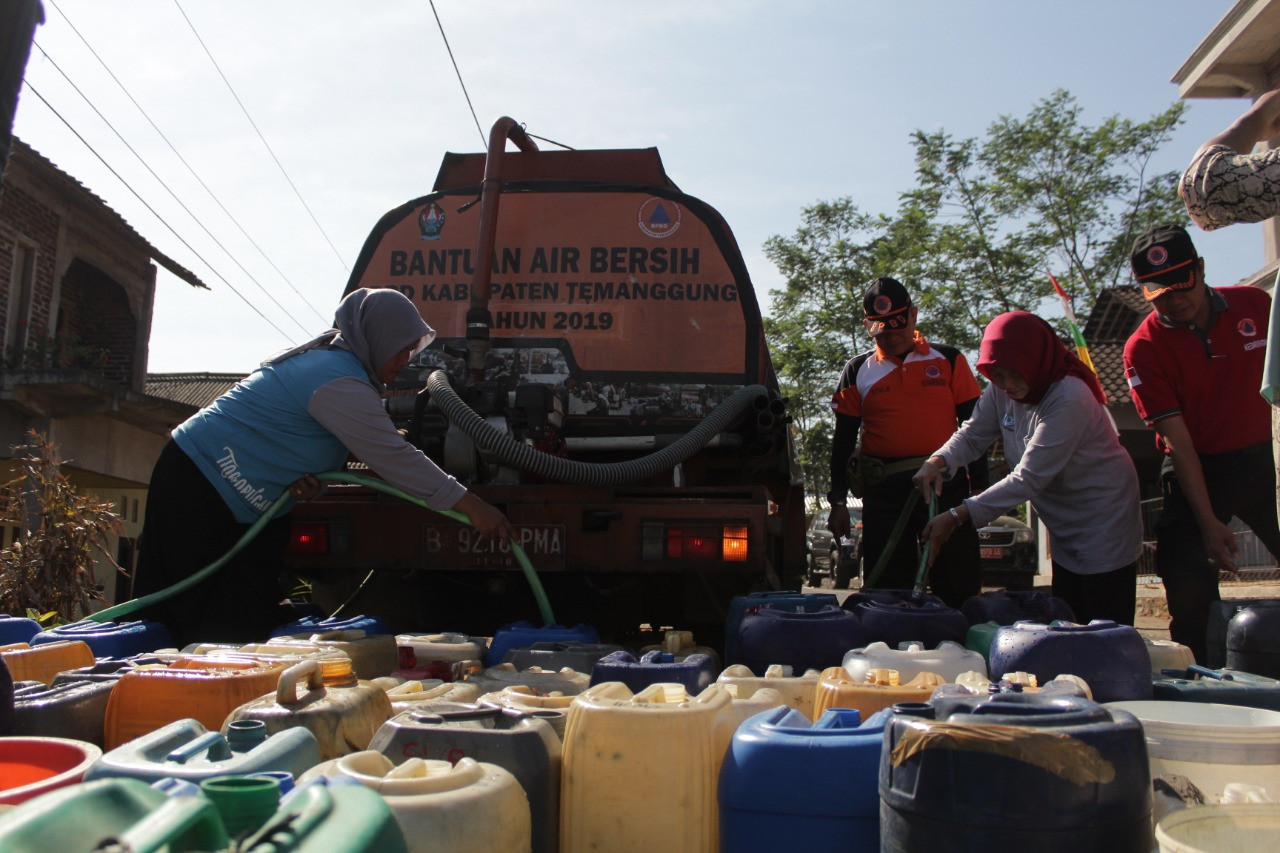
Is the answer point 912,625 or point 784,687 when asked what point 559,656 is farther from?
point 912,625

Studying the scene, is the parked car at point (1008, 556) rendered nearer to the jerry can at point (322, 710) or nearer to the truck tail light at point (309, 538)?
the truck tail light at point (309, 538)

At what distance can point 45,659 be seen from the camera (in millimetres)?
2500

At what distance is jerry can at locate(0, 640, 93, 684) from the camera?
245cm

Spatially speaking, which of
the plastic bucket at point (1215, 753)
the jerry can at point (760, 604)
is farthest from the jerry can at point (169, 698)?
the plastic bucket at point (1215, 753)

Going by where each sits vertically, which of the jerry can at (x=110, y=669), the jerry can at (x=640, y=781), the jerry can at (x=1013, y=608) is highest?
the jerry can at (x=1013, y=608)

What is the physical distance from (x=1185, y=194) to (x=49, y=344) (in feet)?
44.7

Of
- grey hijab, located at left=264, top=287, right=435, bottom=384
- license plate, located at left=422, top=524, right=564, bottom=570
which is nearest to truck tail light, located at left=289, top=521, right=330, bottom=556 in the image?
license plate, located at left=422, top=524, right=564, bottom=570

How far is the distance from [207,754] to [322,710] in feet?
1.09

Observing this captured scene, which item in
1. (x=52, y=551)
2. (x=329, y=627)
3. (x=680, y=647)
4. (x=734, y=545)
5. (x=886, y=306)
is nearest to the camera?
(x=680, y=647)

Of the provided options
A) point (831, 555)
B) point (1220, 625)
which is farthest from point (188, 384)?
point (1220, 625)

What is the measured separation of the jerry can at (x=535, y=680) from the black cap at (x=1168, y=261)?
2.54 meters

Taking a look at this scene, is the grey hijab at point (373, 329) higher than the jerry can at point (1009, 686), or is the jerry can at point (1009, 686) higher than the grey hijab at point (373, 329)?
the grey hijab at point (373, 329)

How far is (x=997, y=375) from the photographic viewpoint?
3.85 meters

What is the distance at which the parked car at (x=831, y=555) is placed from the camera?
1742 cm
